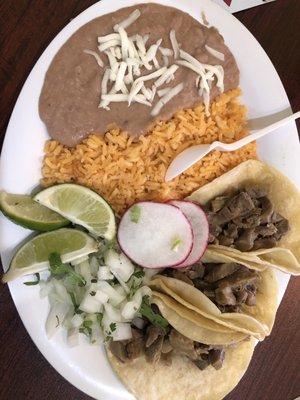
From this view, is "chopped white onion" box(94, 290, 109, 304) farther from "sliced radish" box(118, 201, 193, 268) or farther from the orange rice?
the orange rice

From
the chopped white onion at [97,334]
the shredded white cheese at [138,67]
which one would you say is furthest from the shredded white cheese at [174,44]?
the chopped white onion at [97,334]

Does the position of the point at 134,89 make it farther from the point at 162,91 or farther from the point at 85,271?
the point at 85,271

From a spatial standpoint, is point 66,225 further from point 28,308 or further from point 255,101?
point 255,101

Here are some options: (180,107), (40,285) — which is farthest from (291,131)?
(40,285)

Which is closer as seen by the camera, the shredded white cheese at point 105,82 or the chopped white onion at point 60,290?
the shredded white cheese at point 105,82

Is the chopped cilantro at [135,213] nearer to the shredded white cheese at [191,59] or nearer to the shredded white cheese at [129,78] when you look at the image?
the shredded white cheese at [129,78]
